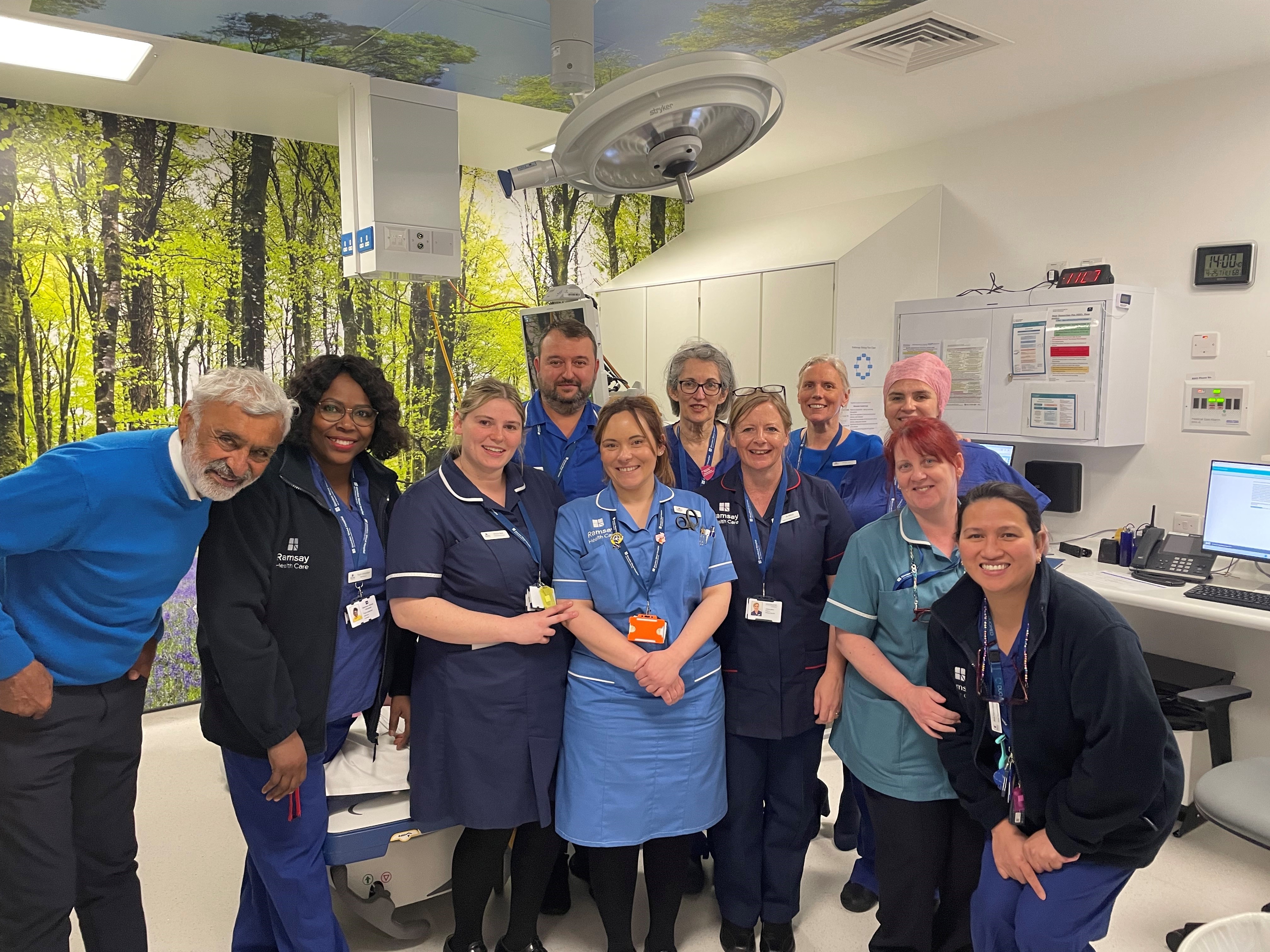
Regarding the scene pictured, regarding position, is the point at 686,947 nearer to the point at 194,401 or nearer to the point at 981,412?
the point at 194,401

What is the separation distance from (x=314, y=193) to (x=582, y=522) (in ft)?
10.2

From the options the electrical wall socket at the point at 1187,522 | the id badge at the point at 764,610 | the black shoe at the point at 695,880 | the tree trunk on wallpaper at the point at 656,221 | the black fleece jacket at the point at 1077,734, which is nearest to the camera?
the black fleece jacket at the point at 1077,734

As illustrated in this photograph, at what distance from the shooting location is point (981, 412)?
4066 mm

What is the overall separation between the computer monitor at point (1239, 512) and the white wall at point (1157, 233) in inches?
12.8

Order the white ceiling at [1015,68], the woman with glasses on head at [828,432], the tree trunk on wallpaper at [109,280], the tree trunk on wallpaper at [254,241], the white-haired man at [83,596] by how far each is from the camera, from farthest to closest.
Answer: the tree trunk on wallpaper at [254,241] → the tree trunk on wallpaper at [109,280] → the white ceiling at [1015,68] → the woman with glasses on head at [828,432] → the white-haired man at [83,596]

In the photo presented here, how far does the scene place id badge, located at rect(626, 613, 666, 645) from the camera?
2027mm

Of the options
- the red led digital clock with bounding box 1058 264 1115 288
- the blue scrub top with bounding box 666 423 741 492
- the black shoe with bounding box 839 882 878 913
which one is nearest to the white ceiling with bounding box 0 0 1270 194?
the red led digital clock with bounding box 1058 264 1115 288

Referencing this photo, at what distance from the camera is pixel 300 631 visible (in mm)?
1911

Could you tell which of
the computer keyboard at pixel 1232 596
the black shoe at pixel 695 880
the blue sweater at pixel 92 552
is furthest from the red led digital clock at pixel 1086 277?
the blue sweater at pixel 92 552

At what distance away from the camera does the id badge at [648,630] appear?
203cm

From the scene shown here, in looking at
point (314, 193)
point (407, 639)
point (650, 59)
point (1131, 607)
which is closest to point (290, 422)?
point (407, 639)

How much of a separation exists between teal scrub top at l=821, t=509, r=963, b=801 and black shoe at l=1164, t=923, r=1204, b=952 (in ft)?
3.51

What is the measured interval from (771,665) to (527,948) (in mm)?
977

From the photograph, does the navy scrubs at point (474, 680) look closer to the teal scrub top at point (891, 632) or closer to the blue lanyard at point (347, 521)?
the blue lanyard at point (347, 521)
